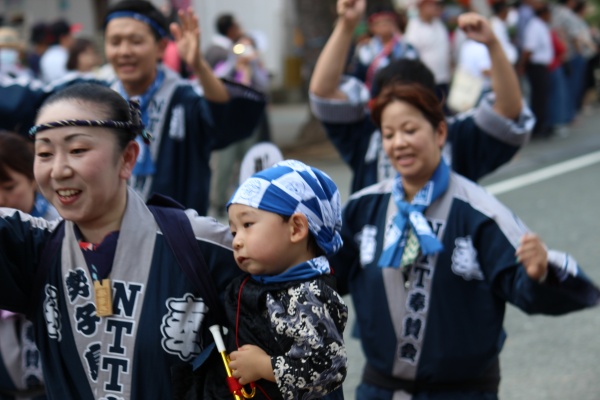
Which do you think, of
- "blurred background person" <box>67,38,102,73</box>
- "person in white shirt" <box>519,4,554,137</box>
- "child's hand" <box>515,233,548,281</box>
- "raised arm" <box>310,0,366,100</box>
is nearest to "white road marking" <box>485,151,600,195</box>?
"person in white shirt" <box>519,4,554,137</box>

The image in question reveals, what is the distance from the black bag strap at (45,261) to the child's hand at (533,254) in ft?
4.12

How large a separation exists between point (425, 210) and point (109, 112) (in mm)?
1378

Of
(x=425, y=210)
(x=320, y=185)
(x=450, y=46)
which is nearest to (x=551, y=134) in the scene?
(x=450, y=46)

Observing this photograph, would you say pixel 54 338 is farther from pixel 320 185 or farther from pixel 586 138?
pixel 586 138

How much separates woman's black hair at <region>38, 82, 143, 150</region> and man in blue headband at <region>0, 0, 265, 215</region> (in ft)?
5.57

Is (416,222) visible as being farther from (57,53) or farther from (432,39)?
(432,39)

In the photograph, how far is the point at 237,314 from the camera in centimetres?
248

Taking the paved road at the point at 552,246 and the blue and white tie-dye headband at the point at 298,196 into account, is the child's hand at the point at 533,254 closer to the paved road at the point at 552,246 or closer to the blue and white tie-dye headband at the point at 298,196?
the blue and white tie-dye headband at the point at 298,196

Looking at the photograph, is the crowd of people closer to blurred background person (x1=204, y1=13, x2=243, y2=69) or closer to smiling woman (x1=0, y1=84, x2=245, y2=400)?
smiling woman (x1=0, y1=84, x2=245, y2=400)

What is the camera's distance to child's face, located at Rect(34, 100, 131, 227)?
2.42 meters

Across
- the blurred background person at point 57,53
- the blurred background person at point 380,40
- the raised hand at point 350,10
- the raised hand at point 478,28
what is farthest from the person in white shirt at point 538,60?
the raised hand at point 478,28

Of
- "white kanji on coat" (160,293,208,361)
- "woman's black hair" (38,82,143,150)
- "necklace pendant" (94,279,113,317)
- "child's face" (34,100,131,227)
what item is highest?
"woman's black hair" (38,82,143,150)

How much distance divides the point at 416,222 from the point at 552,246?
192 inches

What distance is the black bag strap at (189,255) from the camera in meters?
2.51
